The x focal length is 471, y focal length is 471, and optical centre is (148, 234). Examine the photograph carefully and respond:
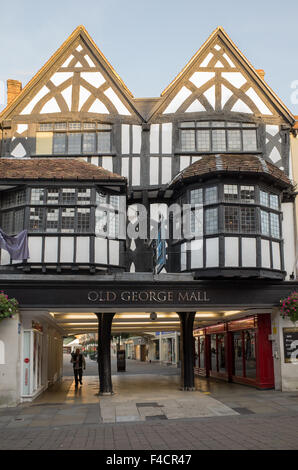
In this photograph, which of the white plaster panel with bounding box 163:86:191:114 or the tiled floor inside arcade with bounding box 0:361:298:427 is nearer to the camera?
the tiled floor inside arcade with bounding box 0:361:298:427

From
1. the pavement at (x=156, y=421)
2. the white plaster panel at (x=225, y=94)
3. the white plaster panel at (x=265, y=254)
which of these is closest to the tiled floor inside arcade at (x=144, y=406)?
the pavement at (x=156, y=421)

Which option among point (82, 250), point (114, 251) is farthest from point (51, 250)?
point (114, 251)

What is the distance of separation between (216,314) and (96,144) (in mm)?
9061

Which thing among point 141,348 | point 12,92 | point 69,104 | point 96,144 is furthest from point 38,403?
point 141,348

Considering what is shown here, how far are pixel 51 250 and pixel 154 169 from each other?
5.38 metres

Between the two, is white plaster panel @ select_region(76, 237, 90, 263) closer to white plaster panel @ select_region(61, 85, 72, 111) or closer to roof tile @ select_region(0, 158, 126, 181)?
roof tile @ select_region(0, 158, 126, 181)

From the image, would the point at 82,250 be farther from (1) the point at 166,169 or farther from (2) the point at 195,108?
(2) the point at 195,108

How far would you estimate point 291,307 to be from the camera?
1633cm

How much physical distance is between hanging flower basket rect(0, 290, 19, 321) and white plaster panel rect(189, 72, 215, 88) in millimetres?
11565

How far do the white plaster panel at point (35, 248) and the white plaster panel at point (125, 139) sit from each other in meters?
5.29

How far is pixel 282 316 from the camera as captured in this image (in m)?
16.9

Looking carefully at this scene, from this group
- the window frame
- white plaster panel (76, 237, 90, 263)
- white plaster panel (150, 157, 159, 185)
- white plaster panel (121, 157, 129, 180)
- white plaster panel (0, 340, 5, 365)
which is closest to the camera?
white plaster panel (0, 340, 5, 365)

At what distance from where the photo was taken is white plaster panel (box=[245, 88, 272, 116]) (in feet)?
64.8

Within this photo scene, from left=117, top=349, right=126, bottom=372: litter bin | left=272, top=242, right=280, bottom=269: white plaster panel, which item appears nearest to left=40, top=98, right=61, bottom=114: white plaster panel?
left=272, top=242, right=280, bottom=269: white plaster panel
